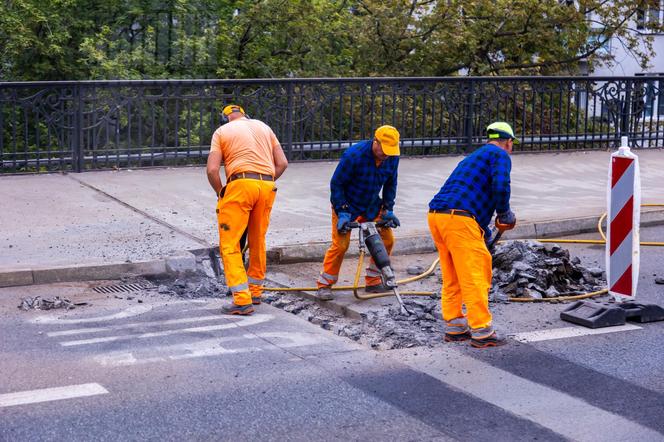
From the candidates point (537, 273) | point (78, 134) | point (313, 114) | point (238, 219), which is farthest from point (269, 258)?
point (313, 114)

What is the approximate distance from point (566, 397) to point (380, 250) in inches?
94.1

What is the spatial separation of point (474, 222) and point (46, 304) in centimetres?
355

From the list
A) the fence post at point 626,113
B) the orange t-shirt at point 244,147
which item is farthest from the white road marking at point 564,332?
the fence post at point 626,113

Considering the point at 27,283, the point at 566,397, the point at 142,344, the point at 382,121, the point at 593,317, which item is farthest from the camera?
the point at 382,121

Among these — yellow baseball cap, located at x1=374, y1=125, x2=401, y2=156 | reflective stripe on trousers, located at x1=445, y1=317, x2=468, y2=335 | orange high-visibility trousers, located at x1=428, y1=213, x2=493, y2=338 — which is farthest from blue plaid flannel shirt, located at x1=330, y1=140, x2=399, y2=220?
reflective stripe on trousers, located at x1=445, y1=317, x2=468, y2=335

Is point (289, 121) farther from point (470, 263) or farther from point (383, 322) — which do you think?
point (470, 263)

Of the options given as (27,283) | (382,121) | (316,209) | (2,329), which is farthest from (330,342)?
(382,121)

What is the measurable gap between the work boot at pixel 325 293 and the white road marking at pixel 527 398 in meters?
1.55

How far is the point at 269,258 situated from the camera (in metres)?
9.86

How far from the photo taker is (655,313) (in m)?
7.88

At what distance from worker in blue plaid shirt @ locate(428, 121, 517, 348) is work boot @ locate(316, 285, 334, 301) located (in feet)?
4.75

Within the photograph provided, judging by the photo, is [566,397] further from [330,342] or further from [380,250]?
[380,250]

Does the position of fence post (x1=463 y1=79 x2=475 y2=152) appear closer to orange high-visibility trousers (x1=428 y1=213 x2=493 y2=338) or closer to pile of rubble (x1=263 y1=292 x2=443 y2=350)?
pile of rubble (x1=263 y1=292 x2=443 y2=350)

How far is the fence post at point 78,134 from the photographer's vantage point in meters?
13.9
